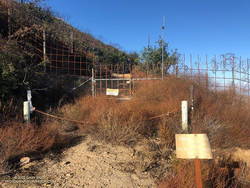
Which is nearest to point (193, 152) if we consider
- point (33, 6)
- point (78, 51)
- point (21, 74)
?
point (21, 74)

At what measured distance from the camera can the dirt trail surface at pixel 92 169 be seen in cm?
292

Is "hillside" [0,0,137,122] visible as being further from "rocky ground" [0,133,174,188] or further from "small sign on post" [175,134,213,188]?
"small sign on post" [175,134,213,188]

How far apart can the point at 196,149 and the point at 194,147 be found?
0.03 m

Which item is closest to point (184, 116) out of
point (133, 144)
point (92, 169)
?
point (133, 144)

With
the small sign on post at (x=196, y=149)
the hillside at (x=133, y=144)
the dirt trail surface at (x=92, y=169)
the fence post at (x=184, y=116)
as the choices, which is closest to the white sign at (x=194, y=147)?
the small sign on post at (x=196, y=149)

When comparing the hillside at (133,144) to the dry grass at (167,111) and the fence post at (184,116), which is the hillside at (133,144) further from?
the fence post at (184,116)

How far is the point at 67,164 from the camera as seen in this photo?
3.53m

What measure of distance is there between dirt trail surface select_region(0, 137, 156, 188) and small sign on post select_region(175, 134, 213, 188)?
1099 millimetres

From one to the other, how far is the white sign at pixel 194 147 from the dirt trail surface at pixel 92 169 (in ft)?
3.67

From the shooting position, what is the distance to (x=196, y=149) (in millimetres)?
2053

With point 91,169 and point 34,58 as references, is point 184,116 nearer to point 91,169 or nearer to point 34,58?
point 91,169

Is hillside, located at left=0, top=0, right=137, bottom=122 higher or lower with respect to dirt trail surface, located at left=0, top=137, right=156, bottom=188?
higher

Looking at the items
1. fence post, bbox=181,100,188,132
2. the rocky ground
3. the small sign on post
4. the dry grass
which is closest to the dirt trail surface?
the rocky ground

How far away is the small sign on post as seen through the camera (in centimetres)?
200
